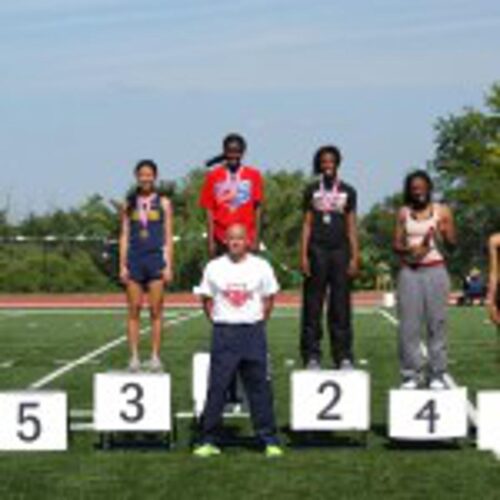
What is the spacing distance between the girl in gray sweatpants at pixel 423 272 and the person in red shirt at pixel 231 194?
4.14 ft

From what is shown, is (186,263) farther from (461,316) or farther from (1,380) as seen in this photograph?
(1,380)

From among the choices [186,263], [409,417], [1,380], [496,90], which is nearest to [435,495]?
[409,417]

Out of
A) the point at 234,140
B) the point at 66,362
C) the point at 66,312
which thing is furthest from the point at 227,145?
the point at 66,312

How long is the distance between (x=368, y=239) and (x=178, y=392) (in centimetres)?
8245

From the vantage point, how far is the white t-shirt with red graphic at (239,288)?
37.2ft

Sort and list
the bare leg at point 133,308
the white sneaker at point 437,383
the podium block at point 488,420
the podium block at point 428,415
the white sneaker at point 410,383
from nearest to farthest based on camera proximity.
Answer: the podium block at point 488,420 → the podium block at point 428,415 → the white sneaker at point 437,383 → the white sneaker at point 410,383 → the bare leg at point 133,308

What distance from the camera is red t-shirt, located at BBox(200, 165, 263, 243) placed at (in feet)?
44.0

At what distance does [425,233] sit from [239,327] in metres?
1.88

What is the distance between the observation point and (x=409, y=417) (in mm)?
11469

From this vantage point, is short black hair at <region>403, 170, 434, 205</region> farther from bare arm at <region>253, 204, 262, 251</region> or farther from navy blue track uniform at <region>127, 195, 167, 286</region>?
navy blue track uniform at <region>127, 195, 167, 286</region>

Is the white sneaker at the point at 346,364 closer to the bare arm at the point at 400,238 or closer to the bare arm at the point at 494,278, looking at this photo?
the bare arm at the point at 400,238

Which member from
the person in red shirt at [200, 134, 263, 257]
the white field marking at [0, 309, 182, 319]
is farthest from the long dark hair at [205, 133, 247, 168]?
the white field marking at [0, 309, 182, 319]

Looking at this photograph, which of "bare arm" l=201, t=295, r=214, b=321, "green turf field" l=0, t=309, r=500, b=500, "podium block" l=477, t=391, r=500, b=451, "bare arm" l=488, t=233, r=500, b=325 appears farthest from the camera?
"bare arm" l=488, t=233, r=500, b=325

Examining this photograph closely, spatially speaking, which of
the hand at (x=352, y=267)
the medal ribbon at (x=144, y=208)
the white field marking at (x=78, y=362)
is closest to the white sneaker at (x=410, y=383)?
the hand at (x=352, y=267)
